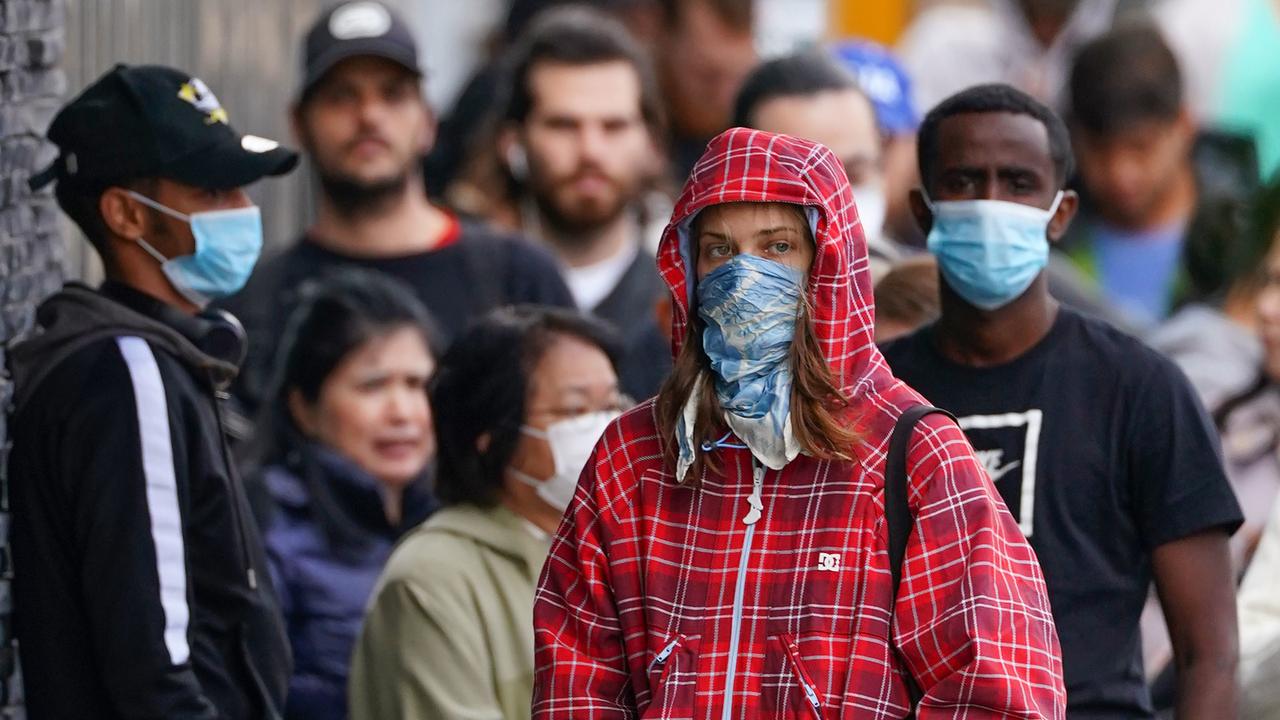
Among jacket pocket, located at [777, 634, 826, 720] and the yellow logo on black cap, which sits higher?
the yellow logo on black cap

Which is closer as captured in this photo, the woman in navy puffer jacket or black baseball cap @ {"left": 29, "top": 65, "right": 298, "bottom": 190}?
black baseball cap @ {"left": 29, "top": 65, "right": 298, "bottom": 190}

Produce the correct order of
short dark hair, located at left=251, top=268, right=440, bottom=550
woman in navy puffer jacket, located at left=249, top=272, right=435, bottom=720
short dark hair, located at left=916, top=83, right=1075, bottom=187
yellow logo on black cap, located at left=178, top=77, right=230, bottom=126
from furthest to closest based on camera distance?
short dark hair, located at left=251, top=268, right=440, bottom=550
woman in navy puffer jacket, located at left=249, top=272, right=435, bottom=720
yellow logo on black cap, located at left=178, top=77, right=230, bottom=126
short dark hair, located at left=916, top=83, right=1075, bottom=187

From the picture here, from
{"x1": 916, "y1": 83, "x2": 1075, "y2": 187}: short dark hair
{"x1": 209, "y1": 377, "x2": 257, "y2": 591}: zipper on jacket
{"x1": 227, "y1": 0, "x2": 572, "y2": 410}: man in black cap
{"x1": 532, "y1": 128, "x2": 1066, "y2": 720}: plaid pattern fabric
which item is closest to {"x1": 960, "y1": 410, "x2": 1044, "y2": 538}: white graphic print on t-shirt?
{"x1": 916, "y1": 83, "x2": 1075, "y2": 187}: short dark hair

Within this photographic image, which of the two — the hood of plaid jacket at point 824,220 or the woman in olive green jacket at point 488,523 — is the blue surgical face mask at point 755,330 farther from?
the woman in olive green jacket at point 488,523

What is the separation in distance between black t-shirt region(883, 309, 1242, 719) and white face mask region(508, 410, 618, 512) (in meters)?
1.06

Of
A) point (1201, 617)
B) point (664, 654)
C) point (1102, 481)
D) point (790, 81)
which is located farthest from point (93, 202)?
point (790, 81)

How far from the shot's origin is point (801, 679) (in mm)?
3668

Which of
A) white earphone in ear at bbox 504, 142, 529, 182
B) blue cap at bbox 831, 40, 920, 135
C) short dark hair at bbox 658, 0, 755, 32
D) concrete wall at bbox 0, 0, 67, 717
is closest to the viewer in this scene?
concrete wall at bbox 0, 0, 67, 717

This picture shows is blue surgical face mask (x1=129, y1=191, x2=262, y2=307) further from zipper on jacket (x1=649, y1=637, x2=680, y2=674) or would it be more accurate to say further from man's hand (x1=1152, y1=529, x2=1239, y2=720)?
man's hand (x1=1152, y1=529, x2=1239, y2=720)

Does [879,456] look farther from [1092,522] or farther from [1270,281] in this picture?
[1270,281]

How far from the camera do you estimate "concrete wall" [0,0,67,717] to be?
5031mm

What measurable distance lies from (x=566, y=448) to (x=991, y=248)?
119 centimetres

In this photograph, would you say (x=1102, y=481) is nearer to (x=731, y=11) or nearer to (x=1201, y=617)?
(x=1201, y=617)


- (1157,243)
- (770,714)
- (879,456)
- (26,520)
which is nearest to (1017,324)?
(879,456)
